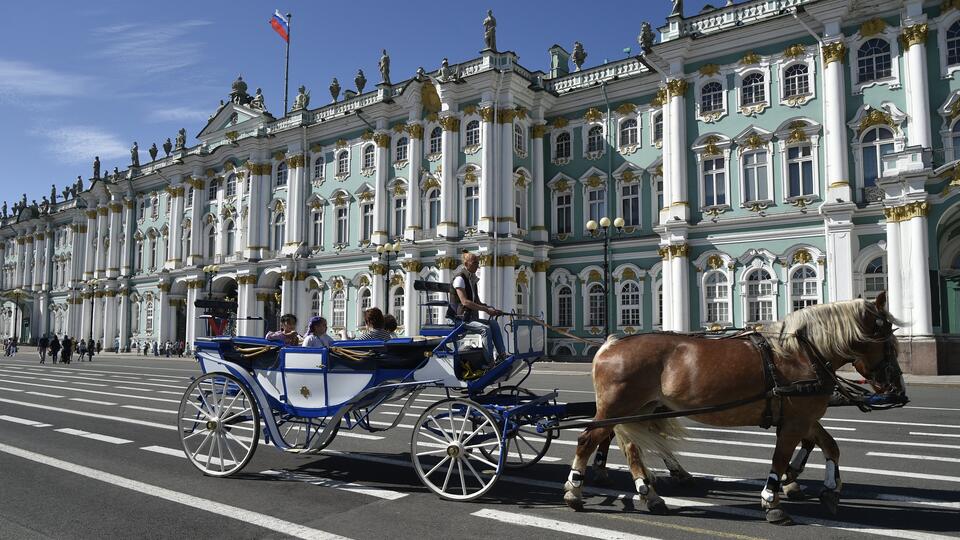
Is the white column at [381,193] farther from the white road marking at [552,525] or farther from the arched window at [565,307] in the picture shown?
the white road marking at [552,525]

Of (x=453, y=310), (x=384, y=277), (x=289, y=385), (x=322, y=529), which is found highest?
(x=384, y=277)

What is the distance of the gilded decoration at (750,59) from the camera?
2680 centimetres

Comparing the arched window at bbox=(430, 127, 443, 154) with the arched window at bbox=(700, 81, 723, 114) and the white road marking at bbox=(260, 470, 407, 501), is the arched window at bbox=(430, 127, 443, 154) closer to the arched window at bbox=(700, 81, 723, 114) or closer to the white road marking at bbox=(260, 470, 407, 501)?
the arched window at bbox=(700, 81, 723, 114)

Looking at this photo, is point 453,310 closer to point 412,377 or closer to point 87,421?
point 412,377

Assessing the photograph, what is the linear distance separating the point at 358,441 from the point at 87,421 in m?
5.71

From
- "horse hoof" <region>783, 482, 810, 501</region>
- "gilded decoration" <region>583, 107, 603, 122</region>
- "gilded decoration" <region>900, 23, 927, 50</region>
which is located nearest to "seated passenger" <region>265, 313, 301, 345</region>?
"horse hoof" <region>783, 482, 810, 501</region>

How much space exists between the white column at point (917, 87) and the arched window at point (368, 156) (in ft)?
85.2

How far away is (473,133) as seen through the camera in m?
33.4

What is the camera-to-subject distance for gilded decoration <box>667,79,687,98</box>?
28.2 metres

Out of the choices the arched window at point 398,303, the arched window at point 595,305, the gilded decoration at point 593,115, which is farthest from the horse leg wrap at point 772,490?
the arched window at point 398,303

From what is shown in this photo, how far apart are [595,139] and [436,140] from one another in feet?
27.8

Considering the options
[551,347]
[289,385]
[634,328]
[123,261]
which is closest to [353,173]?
[551,347]

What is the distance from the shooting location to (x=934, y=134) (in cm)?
2319

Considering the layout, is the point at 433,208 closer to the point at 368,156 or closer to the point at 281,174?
the point at 368,156
